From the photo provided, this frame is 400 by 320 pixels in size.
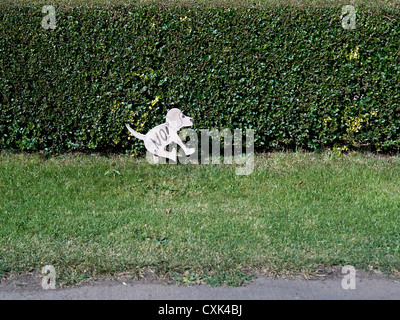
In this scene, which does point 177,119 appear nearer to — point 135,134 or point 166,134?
point 166,134

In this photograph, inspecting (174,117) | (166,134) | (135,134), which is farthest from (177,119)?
(135,134)

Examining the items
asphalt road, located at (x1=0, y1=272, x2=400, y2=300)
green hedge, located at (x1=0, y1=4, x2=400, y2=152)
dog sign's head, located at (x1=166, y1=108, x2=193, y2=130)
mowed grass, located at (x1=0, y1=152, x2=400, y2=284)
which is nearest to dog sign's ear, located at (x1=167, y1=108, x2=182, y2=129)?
dog sign's head, located at (x1=166, y1=108, x2=193, y2=130)

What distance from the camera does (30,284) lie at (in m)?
3.89

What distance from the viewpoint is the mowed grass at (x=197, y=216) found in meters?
4.14

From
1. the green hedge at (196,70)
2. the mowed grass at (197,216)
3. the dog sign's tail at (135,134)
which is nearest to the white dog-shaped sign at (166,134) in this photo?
the dog sign's tail at (135,134)

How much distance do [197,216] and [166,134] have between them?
5.42 ft

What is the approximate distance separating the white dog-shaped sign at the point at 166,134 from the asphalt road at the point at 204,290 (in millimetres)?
2576

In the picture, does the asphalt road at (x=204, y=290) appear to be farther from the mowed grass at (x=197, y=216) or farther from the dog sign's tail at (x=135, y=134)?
the dog sign's tail at (x=135, y=134)

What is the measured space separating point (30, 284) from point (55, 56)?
10.8 ft

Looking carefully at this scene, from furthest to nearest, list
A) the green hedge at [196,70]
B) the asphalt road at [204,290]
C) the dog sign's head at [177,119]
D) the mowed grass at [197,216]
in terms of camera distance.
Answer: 1. the dog sign's head at [177,119]
2. the green hedge at [196,70]
3. the mowed grass at [197,216]
4. the asphalt road at [204,290]

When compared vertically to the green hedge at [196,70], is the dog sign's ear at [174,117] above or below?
below

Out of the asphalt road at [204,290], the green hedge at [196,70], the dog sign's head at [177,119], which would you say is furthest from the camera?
the dog sign's head at [177,119]

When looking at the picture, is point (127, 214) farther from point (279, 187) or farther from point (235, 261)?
point (279, 187)

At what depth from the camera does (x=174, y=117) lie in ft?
20.4
